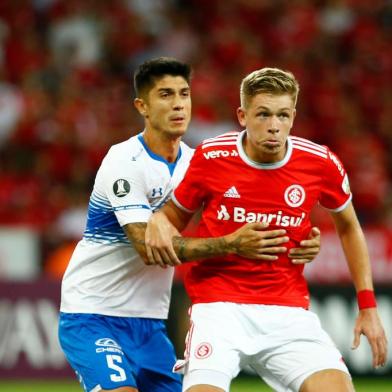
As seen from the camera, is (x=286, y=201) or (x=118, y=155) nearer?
(x=286, y=201)

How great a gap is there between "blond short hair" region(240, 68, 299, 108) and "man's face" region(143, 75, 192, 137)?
724 mm

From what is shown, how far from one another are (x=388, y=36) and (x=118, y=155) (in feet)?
37.4

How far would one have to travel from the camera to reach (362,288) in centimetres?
602

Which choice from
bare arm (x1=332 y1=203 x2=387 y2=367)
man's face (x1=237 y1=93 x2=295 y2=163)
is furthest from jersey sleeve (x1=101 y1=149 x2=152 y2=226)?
bare arm (x1=332 y1=203 x2=387 y2=367)

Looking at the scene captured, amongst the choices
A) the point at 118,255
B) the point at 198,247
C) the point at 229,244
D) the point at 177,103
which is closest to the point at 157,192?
the point at 118,255

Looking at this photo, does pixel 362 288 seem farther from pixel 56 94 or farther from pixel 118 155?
pixel 56 94

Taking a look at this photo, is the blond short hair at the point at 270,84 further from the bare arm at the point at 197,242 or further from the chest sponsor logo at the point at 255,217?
the bare arm at the point at 197,242

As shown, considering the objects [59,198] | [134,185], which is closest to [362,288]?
[134,185]

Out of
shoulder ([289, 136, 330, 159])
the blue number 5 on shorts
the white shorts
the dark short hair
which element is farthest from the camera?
the dark short hair

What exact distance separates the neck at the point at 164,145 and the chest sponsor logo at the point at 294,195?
89 centimetres

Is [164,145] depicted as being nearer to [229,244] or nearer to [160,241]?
[160,241]

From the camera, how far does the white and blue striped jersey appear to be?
20.7 feet

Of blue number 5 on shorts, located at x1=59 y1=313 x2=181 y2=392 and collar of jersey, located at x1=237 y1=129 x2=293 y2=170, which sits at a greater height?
collar of jersey, located at x1=237 y1=129 x2=293 y2=170

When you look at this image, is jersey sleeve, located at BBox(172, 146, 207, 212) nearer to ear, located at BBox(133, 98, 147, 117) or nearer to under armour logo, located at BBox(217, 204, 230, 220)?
under armour logo, located at BBox(217, 204, 230, 220)
